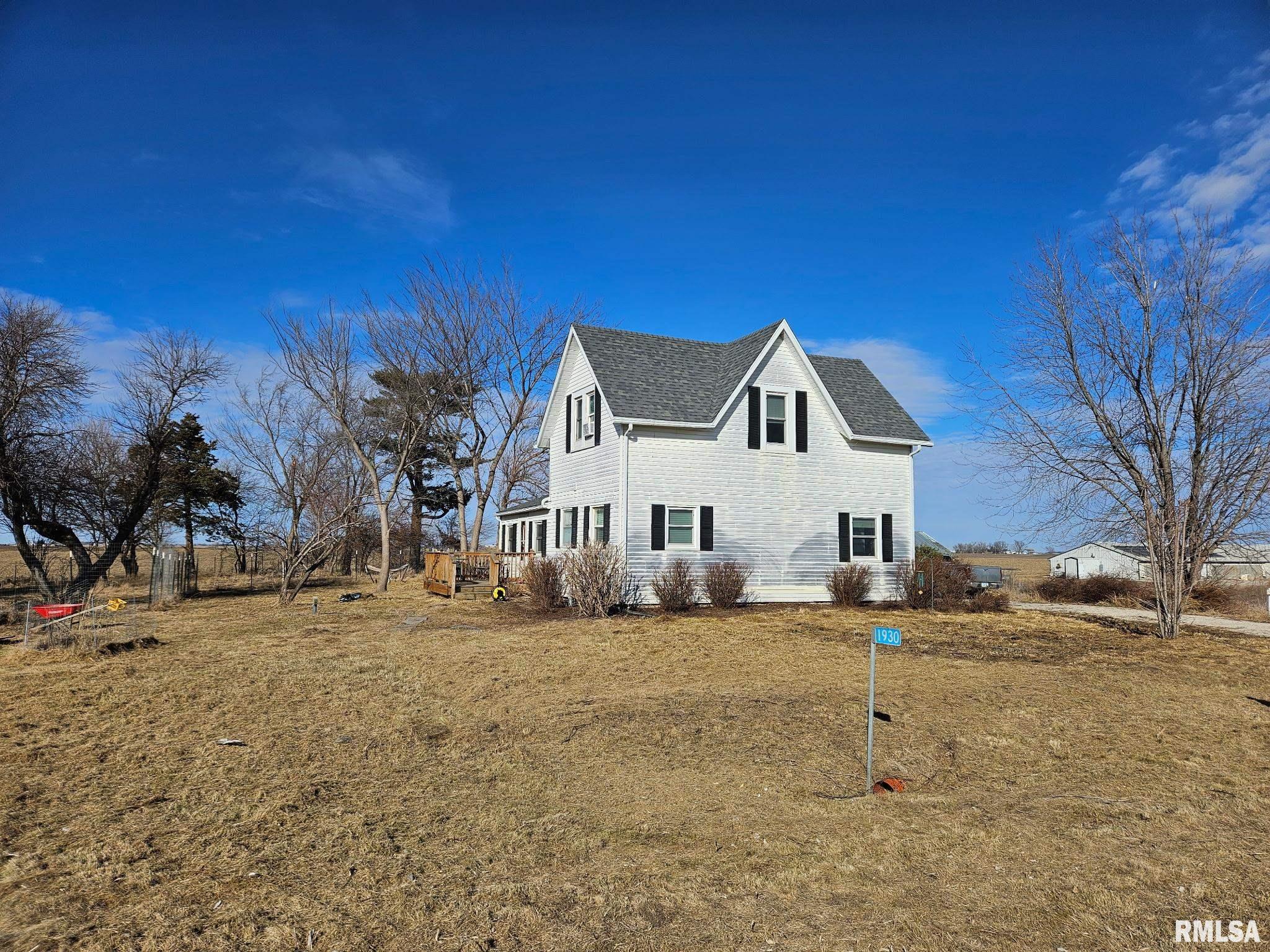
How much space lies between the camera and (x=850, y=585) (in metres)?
19.7

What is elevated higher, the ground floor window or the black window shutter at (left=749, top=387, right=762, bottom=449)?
the black window shutter at (left=749, top=387, right=762, bottom=449)

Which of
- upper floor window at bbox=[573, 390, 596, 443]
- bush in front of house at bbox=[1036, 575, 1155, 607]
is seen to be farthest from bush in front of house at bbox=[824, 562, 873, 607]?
bush in front of house at bbox=[1036, 575, 1155, 607]

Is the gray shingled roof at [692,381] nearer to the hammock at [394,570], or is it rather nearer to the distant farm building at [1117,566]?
the distant farm building at [1117,566]

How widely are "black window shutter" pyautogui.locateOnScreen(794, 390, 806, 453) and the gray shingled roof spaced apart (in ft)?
3.63

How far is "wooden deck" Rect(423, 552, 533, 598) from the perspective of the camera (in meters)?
24.1

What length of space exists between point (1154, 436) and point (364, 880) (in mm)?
16143

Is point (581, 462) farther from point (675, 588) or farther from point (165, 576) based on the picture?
point (165, 576)

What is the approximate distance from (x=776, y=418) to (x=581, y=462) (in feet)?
16.8

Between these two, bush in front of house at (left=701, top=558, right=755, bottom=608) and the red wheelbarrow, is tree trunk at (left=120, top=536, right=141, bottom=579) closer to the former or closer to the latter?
the red wheelbarrow

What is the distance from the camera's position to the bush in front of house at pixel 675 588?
17984 mm

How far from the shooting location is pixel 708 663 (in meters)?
11.3

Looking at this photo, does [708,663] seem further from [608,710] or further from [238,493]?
[238,493]

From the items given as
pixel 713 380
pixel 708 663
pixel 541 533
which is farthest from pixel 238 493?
pixel 708 663

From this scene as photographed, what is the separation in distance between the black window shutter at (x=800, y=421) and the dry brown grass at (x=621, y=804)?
9664 millimetres
